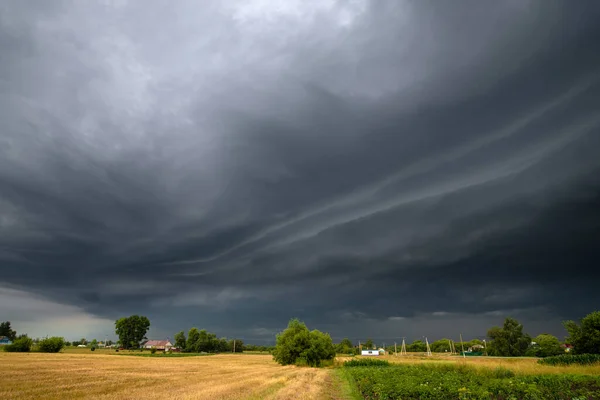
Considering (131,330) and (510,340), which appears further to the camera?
(131,330)

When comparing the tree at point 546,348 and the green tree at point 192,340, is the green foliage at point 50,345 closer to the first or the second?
the green tree at point 192,340

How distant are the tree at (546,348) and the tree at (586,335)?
40.2m

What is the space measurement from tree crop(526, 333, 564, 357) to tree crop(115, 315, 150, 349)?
561 ft

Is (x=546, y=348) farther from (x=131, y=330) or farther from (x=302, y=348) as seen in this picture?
(x=131, y=330)

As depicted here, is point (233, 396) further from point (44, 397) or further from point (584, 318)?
point (584, 318)

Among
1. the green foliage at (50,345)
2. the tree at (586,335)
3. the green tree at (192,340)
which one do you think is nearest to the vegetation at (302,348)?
the tree at (586,335)

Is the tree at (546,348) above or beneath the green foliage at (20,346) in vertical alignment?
beneath

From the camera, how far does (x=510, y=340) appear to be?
416 feet

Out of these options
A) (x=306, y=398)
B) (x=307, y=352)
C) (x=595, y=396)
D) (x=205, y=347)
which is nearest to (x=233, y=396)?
(x=306, y=398)

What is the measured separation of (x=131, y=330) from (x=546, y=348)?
179 metres

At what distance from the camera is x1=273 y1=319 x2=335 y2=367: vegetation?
3132 inches

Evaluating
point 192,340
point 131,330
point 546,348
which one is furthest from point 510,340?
point 131,330

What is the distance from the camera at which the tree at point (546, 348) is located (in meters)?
112

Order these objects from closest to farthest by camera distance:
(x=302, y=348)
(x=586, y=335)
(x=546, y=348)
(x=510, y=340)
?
1. (x=586, y=335)
2. (x=302, y=348)
3. (x=546, y=348)
4. (x=510, y=340)
